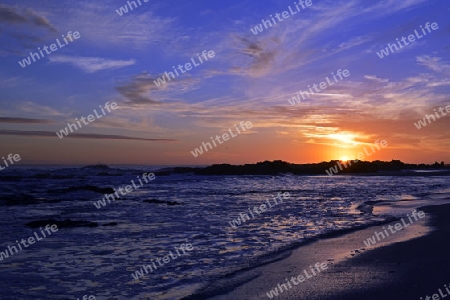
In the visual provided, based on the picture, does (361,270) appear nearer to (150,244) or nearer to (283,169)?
(150,244)

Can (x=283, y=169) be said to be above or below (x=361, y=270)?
above

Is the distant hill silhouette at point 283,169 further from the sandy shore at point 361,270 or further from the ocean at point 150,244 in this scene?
the sandy shore at point 361,270

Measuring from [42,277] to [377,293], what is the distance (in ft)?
22.7

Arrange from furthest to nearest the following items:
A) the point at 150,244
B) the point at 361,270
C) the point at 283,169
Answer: the point at 283,169
the point at 150,244
the point at 361,270

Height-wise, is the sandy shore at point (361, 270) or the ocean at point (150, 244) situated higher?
the ocean at point (150, 244)

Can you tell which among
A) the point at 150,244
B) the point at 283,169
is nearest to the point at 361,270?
the point at 150,244

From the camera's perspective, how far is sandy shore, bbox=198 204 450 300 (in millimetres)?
7711

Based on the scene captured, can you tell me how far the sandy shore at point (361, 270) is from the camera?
771 centimetres

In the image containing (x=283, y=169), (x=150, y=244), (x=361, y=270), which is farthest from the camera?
(x=283, y=169)

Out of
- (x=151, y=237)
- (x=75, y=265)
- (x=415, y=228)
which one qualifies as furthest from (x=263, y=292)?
(x=415, y=228)

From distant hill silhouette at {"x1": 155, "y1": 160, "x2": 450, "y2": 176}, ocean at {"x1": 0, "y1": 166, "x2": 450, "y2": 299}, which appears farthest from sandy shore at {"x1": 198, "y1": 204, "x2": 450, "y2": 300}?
distant hill silhouette at {"x1": 155, "y1": 160, "x2": 450, "y2": 176}

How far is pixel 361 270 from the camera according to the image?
30.6 ft

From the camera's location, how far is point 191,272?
960 centimetres

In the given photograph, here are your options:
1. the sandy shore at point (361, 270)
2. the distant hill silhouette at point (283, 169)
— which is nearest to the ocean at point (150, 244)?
the sandy shore at point (361, 270)
